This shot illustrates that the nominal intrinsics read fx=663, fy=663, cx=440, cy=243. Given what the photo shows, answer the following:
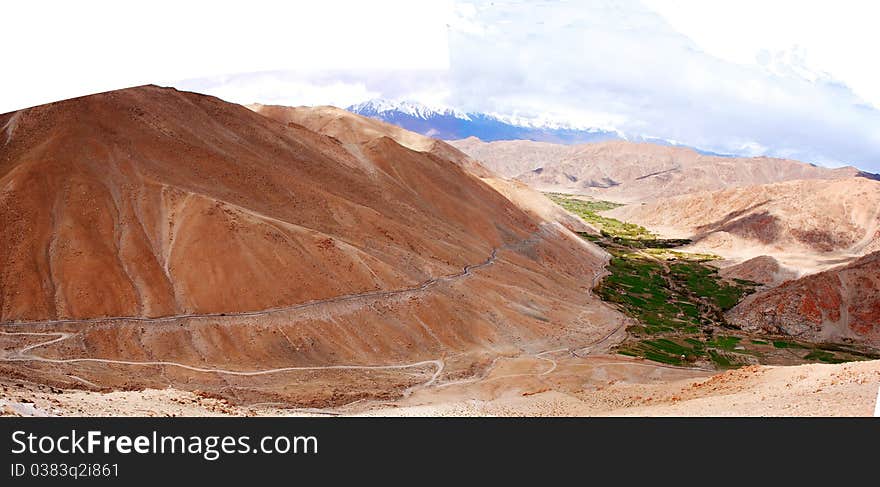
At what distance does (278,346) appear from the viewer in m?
34.0

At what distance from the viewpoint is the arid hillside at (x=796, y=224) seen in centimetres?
10525

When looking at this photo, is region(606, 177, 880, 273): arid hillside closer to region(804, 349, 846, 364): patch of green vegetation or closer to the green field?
the green field

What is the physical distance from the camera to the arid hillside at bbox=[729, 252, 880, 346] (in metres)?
53.1

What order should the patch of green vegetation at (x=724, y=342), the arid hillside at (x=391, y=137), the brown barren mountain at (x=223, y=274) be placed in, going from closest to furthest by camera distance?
the brown barren mountain at (x=223, y=274)
the patch of green vegetation at (x=724, y=342)
the arid hillside at (x=391, y=137)

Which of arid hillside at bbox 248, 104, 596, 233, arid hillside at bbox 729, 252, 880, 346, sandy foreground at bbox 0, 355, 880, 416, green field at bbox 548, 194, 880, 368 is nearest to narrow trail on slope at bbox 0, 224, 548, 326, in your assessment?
sandy foreground at bbox 0, 355, 880, 416

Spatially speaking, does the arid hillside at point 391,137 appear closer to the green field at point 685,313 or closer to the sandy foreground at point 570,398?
the green field at point 685,313

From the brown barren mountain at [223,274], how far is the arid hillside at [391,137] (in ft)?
113

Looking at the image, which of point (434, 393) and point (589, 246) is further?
point (589, 246)

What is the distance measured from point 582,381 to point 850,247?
300 ft

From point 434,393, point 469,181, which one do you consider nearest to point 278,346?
point 434,393

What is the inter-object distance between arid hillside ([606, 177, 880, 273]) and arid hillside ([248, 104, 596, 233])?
997 inches

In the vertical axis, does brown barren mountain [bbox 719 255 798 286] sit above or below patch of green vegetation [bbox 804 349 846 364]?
above

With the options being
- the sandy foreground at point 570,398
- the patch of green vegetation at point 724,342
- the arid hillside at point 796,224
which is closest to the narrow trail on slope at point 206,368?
the sandy foreground at point 570,398

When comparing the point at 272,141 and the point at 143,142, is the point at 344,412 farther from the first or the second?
the point at 272,141
